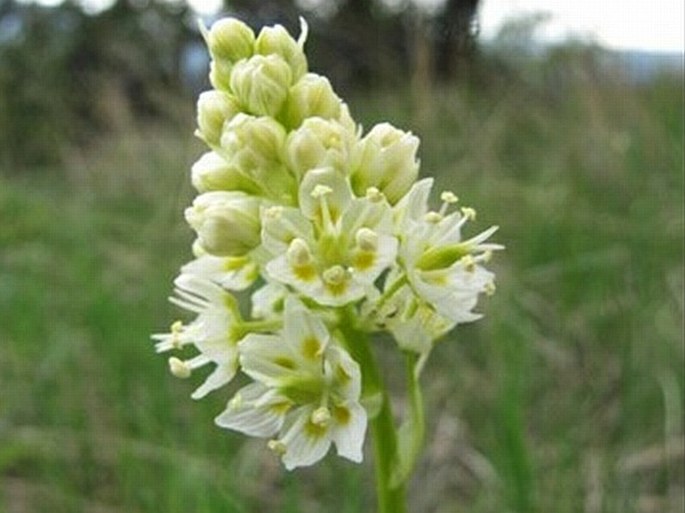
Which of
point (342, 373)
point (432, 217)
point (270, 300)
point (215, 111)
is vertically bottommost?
point (342, 373)

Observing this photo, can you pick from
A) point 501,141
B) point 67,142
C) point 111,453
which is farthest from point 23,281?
point 67,142

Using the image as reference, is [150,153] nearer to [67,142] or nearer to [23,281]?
[67,142]

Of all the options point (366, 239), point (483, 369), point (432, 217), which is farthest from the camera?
point (483, 369)

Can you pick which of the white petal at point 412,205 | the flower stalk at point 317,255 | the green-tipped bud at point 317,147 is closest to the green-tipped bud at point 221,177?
the flower stalk at point 317,255

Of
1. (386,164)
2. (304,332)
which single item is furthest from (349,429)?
(386,164)

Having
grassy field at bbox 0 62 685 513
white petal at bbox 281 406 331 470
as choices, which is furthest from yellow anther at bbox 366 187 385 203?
grassy field at bbox 0 62 685 513

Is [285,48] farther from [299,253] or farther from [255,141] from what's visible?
[299,253]
